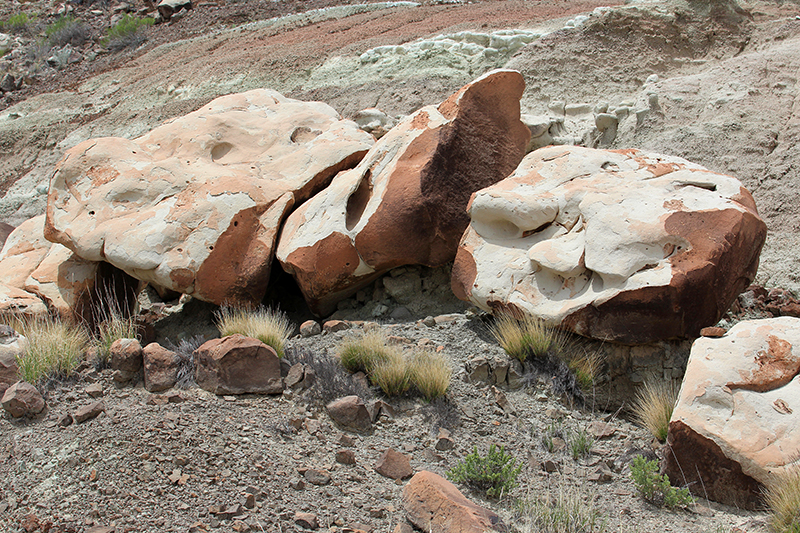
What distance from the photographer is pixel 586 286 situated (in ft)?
16.0

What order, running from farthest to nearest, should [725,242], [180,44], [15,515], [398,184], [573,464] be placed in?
[180,44], [398,184], [725,242], [573,464], [15,515]

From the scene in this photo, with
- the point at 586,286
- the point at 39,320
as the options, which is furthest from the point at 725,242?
the point at 39,320

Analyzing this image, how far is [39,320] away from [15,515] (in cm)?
313

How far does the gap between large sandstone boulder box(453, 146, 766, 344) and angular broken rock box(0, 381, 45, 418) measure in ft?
10.4

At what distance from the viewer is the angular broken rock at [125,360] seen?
4859 mm

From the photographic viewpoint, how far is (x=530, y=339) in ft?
16.0

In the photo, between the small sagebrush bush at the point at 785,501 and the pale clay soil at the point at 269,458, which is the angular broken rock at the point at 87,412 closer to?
the pale clay soil at the point at 269,458

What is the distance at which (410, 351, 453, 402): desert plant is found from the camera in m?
4.61

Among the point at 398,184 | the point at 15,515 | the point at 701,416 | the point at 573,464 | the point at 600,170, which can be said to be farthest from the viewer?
the point at 398,184

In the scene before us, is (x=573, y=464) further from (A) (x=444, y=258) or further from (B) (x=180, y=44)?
(B) (x=180, y=44)

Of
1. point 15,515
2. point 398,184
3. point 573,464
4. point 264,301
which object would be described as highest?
point 398,184

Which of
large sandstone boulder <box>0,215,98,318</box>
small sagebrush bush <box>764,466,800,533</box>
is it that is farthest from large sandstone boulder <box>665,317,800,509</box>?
large sandstone boulder <box>0,215,98,318</box>

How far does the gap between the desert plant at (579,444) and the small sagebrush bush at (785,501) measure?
103 centimetres

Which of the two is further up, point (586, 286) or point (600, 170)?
point (600, 170)
